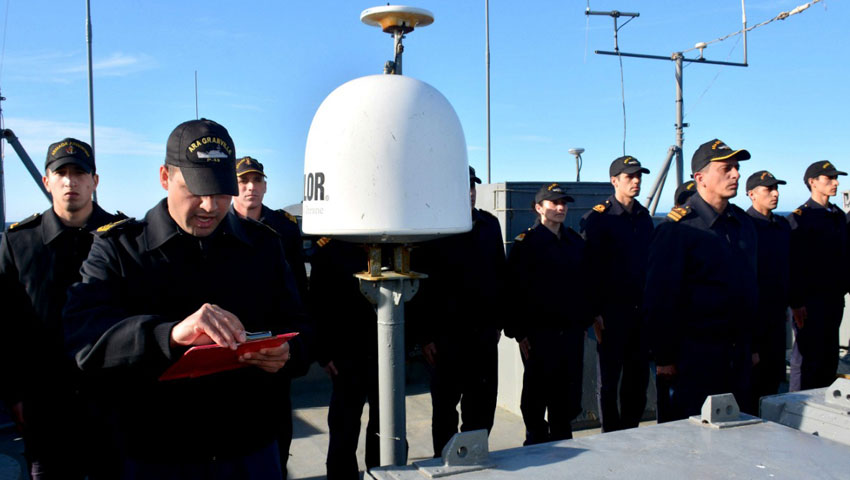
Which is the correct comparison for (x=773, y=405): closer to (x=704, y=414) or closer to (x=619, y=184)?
(x=704, y=414)

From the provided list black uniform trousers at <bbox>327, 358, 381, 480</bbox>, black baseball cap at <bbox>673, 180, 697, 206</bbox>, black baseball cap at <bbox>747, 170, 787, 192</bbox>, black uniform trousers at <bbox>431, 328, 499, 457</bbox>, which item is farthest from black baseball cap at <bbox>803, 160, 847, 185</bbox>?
black uniform trousers at <bbox>327, 358, 381, 480</bbox>

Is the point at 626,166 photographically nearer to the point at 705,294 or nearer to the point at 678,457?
the point at 705,294

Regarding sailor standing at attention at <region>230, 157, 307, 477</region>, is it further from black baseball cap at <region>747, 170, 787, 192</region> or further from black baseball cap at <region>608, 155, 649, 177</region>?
black baseball cap at <region>747, 170, 787, 192</region>

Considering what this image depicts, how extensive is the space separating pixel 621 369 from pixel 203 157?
356cm

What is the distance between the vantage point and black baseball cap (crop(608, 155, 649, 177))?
180 inches

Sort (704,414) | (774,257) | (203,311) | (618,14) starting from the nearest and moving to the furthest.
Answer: (203,311)
(704,414)
(774,257)
(618,14)

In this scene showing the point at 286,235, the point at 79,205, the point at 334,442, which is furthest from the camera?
the point at 286,235

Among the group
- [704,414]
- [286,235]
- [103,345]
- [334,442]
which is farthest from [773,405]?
[286,235]

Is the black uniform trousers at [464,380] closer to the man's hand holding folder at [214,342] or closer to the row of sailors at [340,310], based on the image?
the row of sailors at [340,310]

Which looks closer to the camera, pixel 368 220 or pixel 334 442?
pixel 368 220

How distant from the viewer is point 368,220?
185cm

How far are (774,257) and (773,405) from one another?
11.0 feet

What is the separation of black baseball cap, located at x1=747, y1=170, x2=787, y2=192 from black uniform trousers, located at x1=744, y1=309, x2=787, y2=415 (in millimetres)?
1080

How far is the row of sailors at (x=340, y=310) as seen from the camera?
5.83 ft
